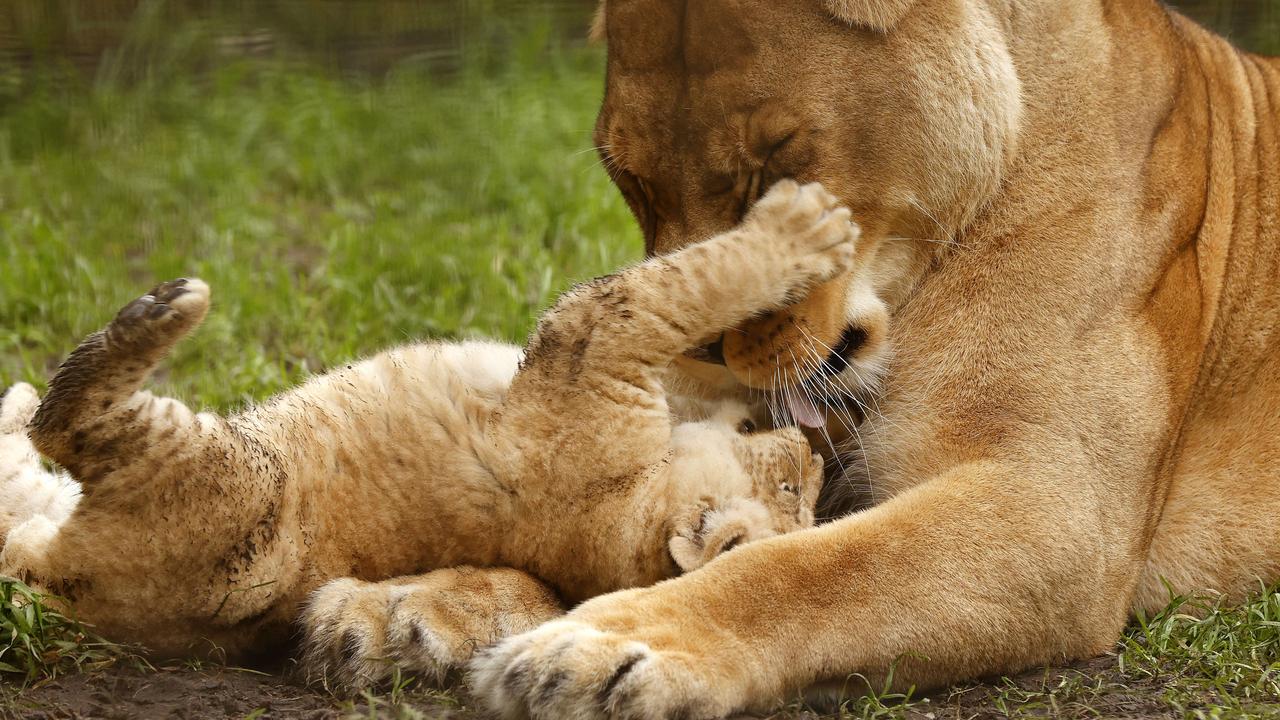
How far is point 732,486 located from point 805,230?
524 mm

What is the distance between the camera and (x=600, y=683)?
251 centimetres

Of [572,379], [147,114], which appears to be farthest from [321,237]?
[572,379]

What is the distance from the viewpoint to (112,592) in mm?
2680

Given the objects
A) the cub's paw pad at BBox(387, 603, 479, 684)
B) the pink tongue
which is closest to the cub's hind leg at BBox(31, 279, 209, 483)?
the cub's paw pad at BBox(387, 603, 479, 684)

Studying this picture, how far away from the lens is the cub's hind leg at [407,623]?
8.85 feet

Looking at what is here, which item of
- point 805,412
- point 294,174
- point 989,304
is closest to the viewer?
point 989,304

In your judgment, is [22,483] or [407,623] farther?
[22,483]

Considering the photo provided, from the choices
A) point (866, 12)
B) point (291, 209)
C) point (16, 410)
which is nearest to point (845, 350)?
point (866, 12)

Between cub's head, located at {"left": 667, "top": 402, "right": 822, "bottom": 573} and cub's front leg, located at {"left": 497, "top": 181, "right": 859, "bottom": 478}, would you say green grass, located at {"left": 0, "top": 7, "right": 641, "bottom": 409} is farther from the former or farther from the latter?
cub's head, located at {"left": 667, "top": 402, "right": 822, "bottom": 573}

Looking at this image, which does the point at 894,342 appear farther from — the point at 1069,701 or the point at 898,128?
the point at 1069,701

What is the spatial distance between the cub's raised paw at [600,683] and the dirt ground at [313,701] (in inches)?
4.0

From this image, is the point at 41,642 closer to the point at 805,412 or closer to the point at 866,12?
the point at 805,412

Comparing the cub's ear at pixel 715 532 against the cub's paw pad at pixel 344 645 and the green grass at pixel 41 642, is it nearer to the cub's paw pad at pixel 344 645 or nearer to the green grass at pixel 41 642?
the cub's paw pad at pixel 344 645

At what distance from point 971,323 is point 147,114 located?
3.92 meters
